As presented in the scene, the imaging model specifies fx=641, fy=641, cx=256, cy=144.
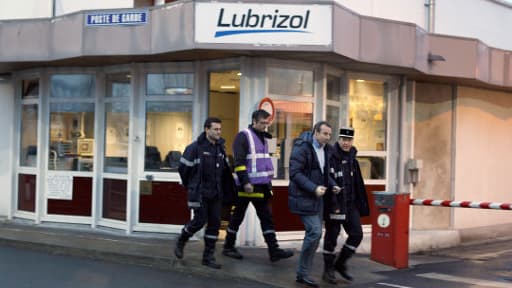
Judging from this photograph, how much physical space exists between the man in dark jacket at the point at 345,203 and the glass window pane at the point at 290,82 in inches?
94.2

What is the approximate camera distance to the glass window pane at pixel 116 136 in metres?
10.7

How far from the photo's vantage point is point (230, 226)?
842 cm

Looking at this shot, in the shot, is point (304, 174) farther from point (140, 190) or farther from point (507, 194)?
point (507, 194)

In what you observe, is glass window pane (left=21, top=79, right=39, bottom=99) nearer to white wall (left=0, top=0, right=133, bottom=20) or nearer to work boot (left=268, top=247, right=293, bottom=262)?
white wall (left=0, top=0, right=133, bottom=20)

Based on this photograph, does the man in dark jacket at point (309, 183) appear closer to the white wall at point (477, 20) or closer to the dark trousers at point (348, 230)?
the dark trousers at point (348, 230)

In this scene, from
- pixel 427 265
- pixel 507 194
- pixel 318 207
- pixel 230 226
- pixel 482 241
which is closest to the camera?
pixel 318 207

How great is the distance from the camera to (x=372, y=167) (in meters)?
11.2

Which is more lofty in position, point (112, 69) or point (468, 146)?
point (112, 69)

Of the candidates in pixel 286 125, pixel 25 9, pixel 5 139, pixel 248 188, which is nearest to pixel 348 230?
pixel 248 188

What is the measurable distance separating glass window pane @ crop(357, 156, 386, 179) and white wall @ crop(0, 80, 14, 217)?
657 centimetres

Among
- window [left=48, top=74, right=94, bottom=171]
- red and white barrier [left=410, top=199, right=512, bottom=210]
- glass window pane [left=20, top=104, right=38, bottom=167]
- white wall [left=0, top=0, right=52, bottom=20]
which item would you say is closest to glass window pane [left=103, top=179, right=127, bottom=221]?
window [left=48, top=74, right=94, bottom=171]

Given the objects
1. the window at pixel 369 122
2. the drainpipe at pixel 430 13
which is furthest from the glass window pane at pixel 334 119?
the drainpipe at pixel 430 13

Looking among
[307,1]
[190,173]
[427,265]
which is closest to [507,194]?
[427,265]

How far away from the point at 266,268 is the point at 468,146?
20.5 feet
